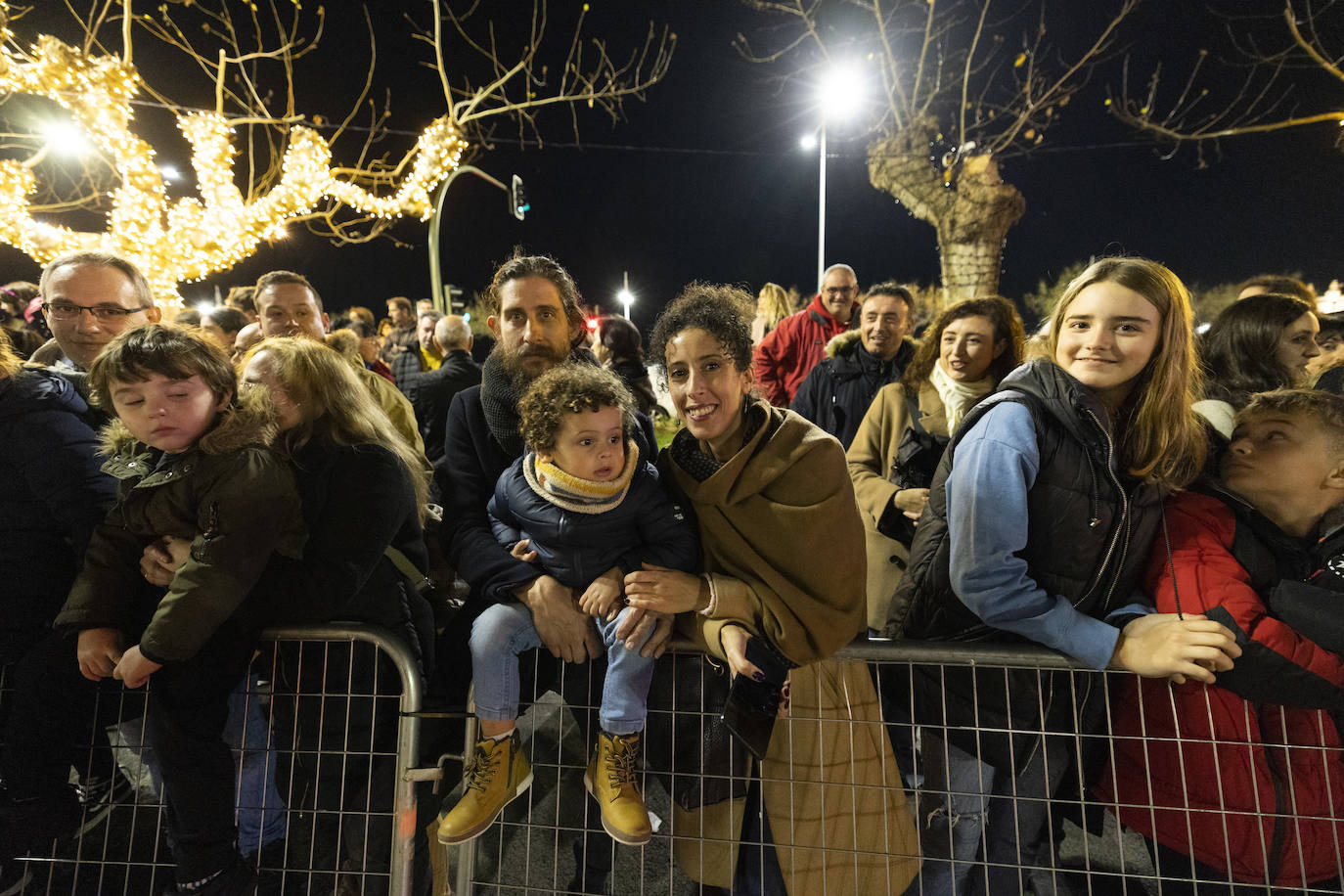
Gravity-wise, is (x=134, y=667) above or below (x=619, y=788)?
above

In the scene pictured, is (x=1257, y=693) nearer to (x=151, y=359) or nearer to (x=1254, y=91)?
(x=151, y=359)

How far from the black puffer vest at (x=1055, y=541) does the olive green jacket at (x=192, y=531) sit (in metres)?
2.09

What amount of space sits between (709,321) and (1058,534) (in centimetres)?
121

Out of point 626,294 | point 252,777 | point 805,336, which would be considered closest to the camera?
point 252,777

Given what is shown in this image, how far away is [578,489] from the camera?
183 cm

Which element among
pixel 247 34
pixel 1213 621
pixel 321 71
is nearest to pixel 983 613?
pixel 1213 621

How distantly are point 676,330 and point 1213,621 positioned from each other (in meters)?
1.67

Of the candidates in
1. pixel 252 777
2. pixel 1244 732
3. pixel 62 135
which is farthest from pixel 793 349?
pixel 62 135

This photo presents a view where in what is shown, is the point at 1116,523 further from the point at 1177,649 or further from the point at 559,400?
the point at 559,400

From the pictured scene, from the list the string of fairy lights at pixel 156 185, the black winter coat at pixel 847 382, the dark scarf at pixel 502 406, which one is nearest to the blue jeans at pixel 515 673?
the dark scarf at pixel 502 406

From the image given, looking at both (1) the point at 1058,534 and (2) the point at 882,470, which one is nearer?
(1) the point at 1058,534

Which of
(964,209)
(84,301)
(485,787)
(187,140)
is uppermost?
(187,140)

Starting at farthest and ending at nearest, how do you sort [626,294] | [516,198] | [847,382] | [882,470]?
1. [626,294]
2. [516,198]
3. [847,382]
4. [882,470]

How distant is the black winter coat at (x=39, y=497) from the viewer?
77.0 inches
